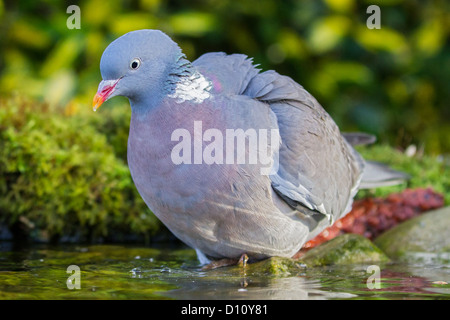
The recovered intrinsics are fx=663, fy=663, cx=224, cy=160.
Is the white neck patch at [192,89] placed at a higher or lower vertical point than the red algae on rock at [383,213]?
higher

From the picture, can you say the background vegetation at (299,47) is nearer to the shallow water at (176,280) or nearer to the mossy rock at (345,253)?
the mossy rock at (345,253)

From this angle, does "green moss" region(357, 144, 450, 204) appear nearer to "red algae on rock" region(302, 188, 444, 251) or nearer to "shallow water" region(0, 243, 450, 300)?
"red algae on rock" region(302, 188, 444, 251)

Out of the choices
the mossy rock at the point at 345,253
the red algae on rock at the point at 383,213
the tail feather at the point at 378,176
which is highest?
the tail feather at the point at 378,176

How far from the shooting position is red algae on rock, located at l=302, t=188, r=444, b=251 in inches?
211

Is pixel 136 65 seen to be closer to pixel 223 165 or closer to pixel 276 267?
pixel 223 165

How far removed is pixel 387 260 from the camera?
4602mm

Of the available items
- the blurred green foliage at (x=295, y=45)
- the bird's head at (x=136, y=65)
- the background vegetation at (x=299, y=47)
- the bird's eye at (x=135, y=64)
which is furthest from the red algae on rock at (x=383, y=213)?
the blurred green foliage at (x=295, y=45)

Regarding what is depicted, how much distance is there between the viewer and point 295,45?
8.56 m

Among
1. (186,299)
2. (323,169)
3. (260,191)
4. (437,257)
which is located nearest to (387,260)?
(437,257)

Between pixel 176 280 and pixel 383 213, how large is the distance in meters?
2.32

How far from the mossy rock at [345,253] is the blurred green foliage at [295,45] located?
4.03m

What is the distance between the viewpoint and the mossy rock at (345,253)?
445 cm

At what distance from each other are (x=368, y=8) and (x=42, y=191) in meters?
5.05

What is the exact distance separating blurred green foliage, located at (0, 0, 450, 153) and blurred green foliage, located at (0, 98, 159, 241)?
266cm
